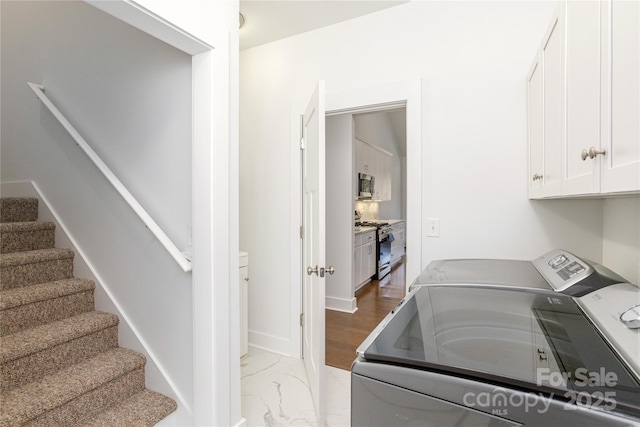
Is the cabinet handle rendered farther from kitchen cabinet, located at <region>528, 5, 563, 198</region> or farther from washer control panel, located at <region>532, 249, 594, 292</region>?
washer control panel, located at <region>532, 249, 594, 292</region>

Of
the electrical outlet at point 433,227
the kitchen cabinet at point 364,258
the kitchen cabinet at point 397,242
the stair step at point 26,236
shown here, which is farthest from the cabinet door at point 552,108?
the kitchen cabinet at point 397,242

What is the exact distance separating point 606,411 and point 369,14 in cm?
244

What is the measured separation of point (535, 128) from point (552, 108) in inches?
14.3

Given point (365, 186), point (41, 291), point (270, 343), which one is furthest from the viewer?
point (365, 186)

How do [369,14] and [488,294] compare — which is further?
[369,14]

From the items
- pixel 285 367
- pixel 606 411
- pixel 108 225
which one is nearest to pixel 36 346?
pixel 108 225

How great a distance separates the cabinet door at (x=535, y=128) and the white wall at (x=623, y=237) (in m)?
0.33

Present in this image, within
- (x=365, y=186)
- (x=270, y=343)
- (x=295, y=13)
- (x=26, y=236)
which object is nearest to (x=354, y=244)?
(x=365, y=186)

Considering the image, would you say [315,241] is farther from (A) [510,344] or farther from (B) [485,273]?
(A) [510,344]

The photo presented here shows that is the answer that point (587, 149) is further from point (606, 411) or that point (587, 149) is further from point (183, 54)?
point (183, 54)

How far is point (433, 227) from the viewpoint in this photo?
2.08 meters

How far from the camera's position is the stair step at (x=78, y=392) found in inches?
55.1

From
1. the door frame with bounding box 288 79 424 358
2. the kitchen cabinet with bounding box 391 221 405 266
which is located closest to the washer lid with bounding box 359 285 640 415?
the door frame with bounding box 288 79 424 358

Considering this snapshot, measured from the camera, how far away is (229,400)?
1.64 meters
